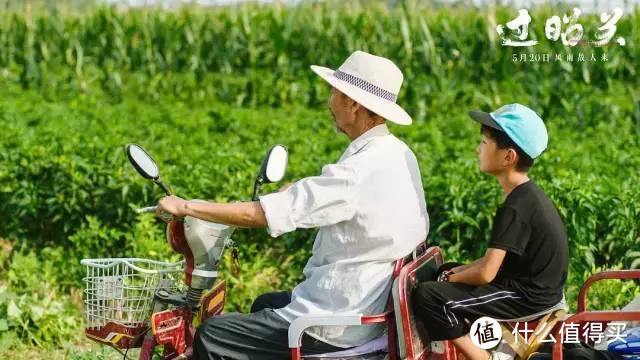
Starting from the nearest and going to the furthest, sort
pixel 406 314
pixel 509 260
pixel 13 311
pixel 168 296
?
pixel 406 314 < pixel 509 260 < pixel 168 296 < pixel 13 311

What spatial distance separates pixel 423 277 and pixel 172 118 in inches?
221

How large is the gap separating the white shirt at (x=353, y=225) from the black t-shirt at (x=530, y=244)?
1.06 ft

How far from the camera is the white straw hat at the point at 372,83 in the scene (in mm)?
3770

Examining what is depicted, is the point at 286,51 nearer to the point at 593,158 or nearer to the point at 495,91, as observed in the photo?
the point at 495,91

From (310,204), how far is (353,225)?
0.20 meters

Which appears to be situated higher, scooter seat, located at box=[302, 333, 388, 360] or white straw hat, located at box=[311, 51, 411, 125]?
white straw hat, located at box=[311, 51, 411, 125]

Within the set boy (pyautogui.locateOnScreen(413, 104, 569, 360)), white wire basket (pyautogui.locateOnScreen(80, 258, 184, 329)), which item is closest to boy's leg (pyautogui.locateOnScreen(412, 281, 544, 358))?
boy (pyautogui.locateOnScreen(413, 104, 569, 360))

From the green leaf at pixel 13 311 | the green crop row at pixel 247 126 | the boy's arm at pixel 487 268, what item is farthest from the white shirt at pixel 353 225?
the green leaf at pixel 13 311

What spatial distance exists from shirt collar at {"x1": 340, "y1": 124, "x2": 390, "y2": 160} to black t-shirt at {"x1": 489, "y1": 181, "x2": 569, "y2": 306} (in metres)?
0.51

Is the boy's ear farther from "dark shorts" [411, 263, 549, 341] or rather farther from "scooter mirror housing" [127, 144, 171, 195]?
"scooter mirror housing" [127, 144, 171, 195]

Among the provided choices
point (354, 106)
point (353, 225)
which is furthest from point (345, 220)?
point (354, 106)

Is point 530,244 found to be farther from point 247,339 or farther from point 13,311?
point 13,311

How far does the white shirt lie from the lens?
142 inches

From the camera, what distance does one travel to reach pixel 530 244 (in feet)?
12.3
